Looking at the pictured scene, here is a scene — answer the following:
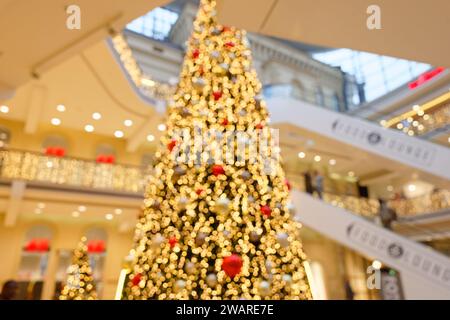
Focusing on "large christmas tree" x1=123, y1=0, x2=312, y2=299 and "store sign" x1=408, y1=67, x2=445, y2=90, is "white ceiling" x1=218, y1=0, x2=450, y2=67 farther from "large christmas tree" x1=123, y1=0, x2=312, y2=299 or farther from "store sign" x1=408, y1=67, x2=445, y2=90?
"store sign" x1=408, y1=67, x2=445, y2=90

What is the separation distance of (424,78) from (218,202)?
12893 mm

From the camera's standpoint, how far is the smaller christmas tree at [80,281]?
11.8ft

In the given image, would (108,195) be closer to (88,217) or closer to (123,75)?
(88,217)

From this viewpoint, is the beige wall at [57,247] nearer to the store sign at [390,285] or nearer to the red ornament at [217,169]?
the red ornament at [217,169]

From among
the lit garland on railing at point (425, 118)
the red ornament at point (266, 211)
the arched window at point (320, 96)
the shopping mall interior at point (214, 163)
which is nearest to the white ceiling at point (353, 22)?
the shopping mall interior at point (214, 163)

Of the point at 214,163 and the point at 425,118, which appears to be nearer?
the point at 214,163

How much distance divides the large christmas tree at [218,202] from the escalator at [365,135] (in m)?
6.90

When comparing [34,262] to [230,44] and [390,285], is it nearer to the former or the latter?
[230,44]

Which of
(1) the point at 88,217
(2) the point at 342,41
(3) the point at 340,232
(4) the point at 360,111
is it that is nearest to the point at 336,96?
(4) the point at 360,111

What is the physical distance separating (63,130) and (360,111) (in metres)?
13.2

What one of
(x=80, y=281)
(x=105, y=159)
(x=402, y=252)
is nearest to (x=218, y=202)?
(x=80, y=281)

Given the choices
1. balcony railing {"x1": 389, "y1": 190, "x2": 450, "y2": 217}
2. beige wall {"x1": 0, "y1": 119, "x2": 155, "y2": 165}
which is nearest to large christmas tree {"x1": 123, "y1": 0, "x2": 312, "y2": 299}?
beige wall {"x1": 0, "y1": 119, "x2": 155, "y2": 165}

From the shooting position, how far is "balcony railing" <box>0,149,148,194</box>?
9.95 metres

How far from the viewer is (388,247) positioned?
7.84m
